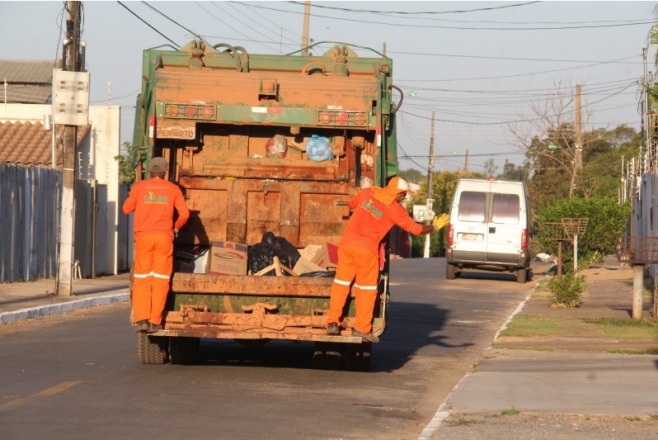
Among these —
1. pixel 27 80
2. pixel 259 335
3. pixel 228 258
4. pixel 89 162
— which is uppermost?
pixel 27 80

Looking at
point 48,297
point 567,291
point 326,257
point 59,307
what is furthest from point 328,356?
point 567,291

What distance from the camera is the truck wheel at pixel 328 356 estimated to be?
1238cm

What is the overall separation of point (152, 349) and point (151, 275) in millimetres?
1033

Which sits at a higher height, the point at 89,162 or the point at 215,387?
the point at 89,162

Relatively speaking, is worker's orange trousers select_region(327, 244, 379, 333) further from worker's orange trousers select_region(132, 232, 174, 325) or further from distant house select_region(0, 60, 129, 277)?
distant house select_region(0, 60, 129, 277)

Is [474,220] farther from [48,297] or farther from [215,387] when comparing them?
[215,387]

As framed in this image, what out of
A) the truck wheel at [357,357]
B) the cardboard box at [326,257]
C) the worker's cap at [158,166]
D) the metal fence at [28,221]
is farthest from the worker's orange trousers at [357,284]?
the metal fence at [28,221]

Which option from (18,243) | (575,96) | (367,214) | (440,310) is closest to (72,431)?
(367,214)

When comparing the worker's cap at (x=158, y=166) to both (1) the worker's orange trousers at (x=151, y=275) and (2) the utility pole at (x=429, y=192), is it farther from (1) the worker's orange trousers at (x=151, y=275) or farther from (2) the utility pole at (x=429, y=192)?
(2) the utility pole at (x=429, y=192)

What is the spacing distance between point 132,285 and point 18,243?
A: 13411 millimetres

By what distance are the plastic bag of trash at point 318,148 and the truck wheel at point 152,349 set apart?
2518 mm

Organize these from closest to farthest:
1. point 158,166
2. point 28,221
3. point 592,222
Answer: point 158,166, point 28,221, point 592,222

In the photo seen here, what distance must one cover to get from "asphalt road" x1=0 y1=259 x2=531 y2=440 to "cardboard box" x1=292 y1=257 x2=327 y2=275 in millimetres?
992

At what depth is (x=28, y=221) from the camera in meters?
24.8
